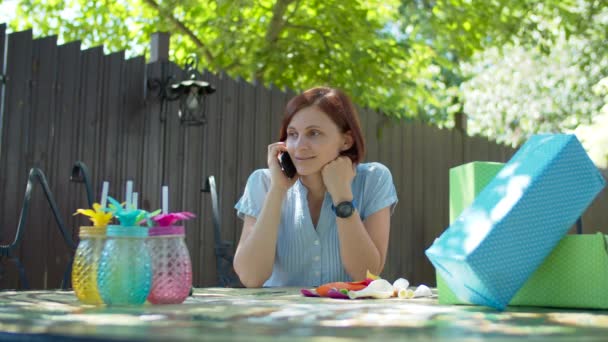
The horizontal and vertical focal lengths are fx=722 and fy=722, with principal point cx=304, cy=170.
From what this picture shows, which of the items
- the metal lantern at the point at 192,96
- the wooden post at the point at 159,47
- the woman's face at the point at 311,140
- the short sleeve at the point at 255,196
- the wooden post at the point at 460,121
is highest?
the wooden post at the point at 159,47

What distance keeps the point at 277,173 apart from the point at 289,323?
1.64 meters

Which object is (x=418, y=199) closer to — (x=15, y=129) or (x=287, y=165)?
(x=15, y=129)

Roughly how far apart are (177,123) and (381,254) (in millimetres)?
2535

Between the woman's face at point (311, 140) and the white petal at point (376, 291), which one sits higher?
the woman's face at point (311, 140)

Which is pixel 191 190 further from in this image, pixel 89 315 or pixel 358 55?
pixel 89 315

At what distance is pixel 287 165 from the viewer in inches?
101

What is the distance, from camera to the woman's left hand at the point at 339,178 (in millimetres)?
2455

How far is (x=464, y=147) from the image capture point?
709 centimetres

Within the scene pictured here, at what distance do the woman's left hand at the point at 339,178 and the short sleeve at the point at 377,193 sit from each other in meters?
0.17

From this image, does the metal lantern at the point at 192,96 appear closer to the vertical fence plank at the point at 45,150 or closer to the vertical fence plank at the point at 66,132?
the vertical fence plank at the point at 66,132

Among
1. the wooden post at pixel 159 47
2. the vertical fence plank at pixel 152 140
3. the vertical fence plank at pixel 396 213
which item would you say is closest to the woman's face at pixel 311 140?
the vertical fence plank at pixel 152 140

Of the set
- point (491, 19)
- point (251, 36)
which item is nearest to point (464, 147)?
point (491, 19)

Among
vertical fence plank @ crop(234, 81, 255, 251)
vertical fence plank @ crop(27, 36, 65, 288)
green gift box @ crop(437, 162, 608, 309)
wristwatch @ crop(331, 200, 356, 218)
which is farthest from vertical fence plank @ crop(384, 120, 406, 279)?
green gift box @ crop(437, 162, 608, 309)

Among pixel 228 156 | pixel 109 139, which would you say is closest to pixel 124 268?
pixel 109 139
